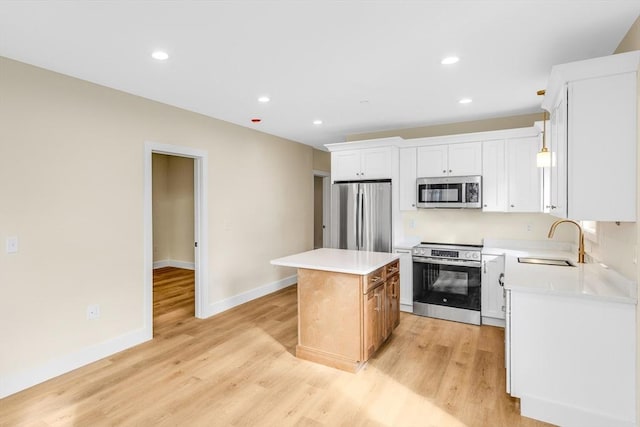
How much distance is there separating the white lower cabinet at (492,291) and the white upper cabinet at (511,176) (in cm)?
69

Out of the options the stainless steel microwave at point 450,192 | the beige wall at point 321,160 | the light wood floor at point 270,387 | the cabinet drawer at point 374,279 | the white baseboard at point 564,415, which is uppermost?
the beige wall at point 321,160

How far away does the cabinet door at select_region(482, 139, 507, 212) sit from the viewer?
419cm

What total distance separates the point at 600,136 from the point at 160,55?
3070mm

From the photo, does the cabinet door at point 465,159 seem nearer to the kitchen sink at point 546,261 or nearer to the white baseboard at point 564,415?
the kitchen sink at point 546,261

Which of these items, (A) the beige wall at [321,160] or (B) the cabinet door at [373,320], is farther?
(A) the beige wall at [321,160]

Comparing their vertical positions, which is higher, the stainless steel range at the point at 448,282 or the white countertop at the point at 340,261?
the white countertop at the point at 340,261

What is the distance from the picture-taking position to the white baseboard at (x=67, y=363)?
2.62 m

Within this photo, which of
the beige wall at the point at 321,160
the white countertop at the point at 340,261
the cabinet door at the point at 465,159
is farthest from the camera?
the beige wall at the point at 321,160

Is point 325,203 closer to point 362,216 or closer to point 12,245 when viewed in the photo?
point 362,216

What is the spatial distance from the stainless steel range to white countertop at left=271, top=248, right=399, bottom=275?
99cm

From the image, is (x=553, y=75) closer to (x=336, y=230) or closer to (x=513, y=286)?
(x=513, y=286)

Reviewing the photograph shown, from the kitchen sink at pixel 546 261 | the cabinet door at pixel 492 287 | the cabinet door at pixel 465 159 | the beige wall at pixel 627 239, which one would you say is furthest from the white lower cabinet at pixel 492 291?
the beige wall at pixel 627 239

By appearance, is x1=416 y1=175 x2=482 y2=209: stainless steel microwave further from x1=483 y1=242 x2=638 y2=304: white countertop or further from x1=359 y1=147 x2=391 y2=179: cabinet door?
x1=483 y1=242 x2=638 y2=304: white countertop

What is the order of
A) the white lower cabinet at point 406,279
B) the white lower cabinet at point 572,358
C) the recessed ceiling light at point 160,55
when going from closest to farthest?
the white lower cabinet at point 572,358, the recessed ceiling light at point 160,55, the white lower cabinet at point 406,279
